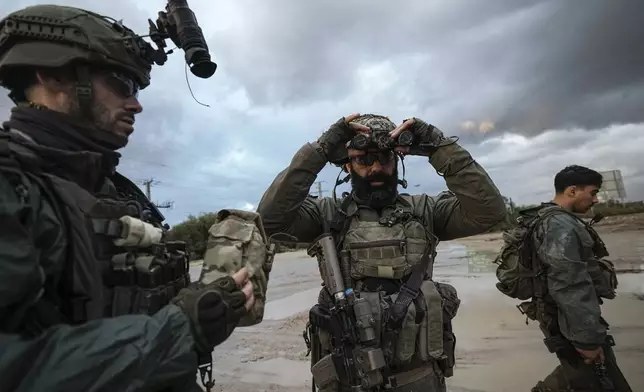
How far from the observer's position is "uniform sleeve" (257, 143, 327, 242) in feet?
9.20

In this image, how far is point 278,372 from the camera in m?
5.31

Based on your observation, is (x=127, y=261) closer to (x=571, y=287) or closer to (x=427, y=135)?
(x=427, y=135)

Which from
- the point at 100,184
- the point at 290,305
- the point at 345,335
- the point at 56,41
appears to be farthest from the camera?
the point at 290,305

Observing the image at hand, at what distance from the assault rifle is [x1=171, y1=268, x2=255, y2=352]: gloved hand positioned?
4.30 ft

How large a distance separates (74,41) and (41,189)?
65 centimetres

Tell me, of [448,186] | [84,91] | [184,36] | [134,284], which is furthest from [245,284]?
[448,186]

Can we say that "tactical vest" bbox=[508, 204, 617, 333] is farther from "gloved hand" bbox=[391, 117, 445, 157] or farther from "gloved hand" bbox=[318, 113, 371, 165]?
"gloved hand" bbox=[318, 113, 371, 165]

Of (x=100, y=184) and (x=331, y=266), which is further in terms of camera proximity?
(x=331, y=266)

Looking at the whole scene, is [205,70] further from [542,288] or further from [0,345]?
[542,288]

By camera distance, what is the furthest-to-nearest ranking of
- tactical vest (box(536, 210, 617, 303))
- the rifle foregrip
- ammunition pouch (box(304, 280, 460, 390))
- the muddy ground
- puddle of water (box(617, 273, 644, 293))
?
1. puddle of water (box(617, 273, 644, 293))
2. the muddy ground
3. tactical vest (box(536, 210, 617, 303))
4. the rifle foregrip
5. ammunition pouch (box(304, 280, 460, 390))

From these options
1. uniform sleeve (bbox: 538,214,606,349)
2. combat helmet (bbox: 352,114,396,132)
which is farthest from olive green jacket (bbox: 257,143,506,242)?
uniform sleeve (bbox: 538,214,606,349)

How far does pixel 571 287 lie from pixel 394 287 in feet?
5.48

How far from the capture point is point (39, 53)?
1.45 metres

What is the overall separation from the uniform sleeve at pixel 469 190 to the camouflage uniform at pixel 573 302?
986 mm
